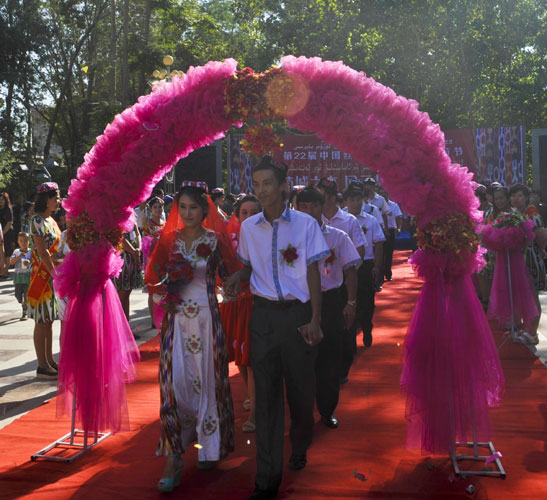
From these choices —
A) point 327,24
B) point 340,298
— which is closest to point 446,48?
point 327,24

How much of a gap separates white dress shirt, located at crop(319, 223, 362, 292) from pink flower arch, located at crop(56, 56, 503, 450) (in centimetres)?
113

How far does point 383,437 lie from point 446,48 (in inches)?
999

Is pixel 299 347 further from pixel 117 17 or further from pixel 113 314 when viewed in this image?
pixel 117 17

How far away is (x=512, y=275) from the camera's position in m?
8.31

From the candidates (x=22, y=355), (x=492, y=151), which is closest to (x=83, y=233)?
(x=22, y=355)

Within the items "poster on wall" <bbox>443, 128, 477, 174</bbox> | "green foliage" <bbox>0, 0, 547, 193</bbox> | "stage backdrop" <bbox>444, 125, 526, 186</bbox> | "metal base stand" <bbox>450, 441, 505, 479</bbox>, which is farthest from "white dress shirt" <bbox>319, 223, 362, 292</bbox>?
"green foliage" <bbox>0, 0, 547, 193</bbox>

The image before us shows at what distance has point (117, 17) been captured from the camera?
31.6 m

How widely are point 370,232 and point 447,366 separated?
163 inches

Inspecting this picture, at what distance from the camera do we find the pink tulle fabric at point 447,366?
14.7ft

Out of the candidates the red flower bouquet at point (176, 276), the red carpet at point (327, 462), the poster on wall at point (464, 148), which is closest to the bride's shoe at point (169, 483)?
the red carpet at point (327, 462)

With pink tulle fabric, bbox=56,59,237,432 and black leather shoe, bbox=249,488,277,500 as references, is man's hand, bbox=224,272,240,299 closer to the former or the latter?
pink tulle fabric, bbox=56,59,237,432

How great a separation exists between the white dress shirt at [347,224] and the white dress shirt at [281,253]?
238 centimetres

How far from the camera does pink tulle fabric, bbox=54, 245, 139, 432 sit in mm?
5000

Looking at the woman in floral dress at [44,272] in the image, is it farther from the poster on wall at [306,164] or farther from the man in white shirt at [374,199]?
the poster on wall at [306,164]
